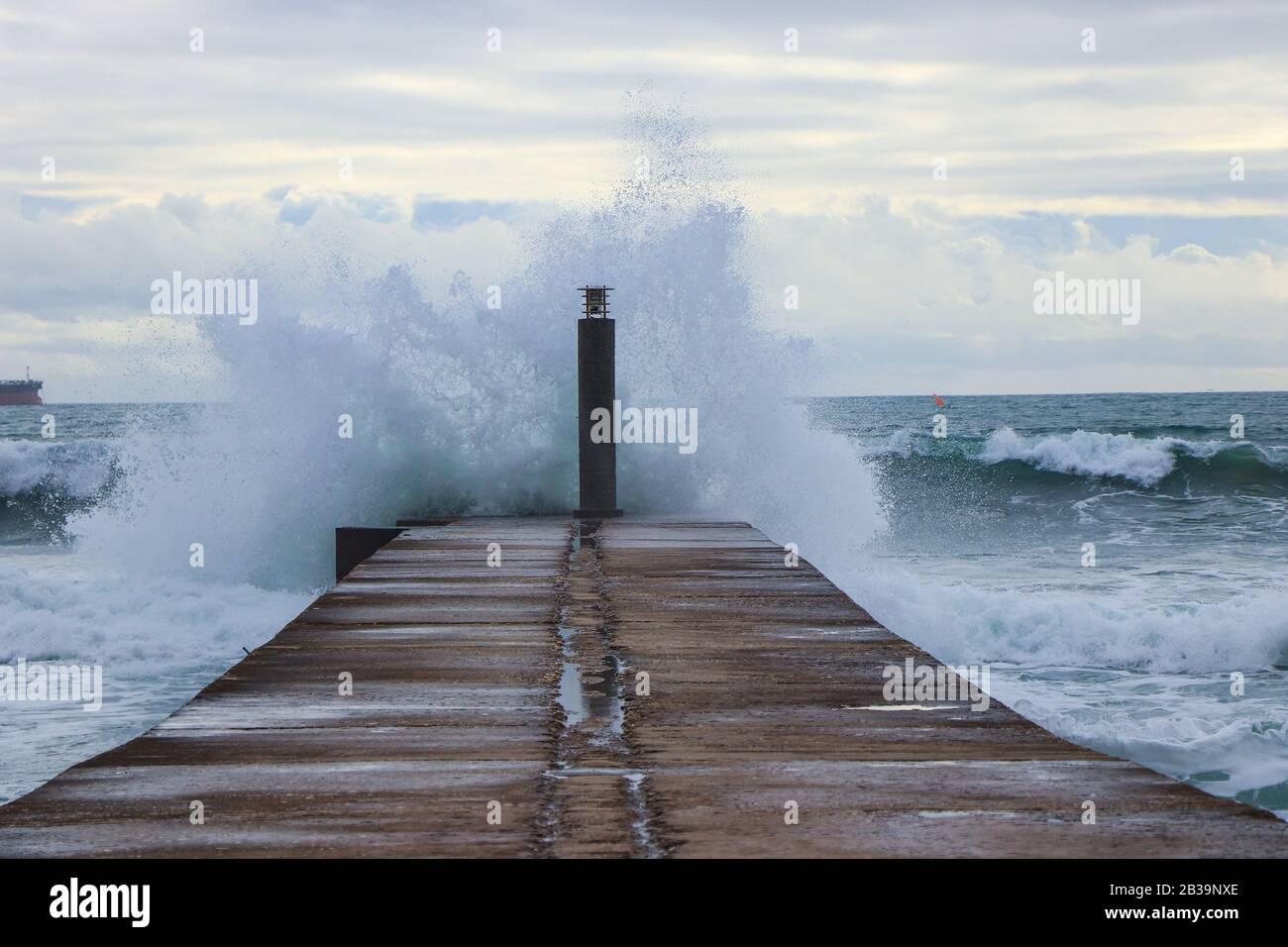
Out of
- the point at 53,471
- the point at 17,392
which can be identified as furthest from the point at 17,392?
the point at 53,471

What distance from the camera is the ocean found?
33.7 feet

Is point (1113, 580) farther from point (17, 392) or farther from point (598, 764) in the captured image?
point (17, 392)

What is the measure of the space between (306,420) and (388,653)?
10.2 meters

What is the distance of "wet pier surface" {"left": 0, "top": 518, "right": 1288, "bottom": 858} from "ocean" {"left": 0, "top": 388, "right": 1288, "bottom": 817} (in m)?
3.62

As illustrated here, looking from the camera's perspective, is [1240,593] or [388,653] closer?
[388,653]

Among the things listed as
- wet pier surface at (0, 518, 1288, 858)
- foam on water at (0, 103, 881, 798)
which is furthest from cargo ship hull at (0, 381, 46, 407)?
wet pier surface at (0, 518, 1288, 858)

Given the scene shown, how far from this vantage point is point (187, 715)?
4965 millimetres

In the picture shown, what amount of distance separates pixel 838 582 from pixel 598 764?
945 centimetres

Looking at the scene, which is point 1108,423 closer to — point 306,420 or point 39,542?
point 39,542

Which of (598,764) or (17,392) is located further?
(17,392)

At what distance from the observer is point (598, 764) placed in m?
4.29

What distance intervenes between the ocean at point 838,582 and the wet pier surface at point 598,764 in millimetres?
3625

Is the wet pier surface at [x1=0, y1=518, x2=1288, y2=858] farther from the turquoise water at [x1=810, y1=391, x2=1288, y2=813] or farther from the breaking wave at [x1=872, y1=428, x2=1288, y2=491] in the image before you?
the breaking wave at [x1=872, y1=428, x2=1288, y2=491]
